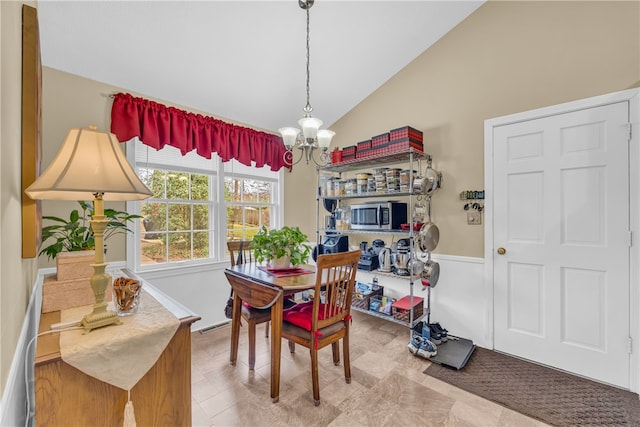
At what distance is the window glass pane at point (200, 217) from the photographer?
3221 mm

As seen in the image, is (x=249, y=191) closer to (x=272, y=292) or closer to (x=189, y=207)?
(x=189, y=207)

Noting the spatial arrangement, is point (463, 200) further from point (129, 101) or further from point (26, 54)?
point (129, 101)

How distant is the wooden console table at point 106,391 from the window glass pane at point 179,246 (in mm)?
1851

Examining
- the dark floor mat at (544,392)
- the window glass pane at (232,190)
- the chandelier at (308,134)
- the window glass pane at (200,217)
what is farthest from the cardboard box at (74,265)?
the dark floor mat at (544,392)

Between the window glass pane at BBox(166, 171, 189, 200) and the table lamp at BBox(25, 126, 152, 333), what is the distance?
2.00m

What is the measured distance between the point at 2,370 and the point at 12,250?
1.19 feet

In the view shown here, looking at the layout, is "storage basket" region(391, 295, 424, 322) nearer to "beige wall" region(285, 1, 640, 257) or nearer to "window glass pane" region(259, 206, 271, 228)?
"beige wall" region(285, 1, 640, 257)

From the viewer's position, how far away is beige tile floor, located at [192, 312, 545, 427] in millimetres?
1741

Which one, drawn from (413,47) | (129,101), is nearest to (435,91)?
(413,47)

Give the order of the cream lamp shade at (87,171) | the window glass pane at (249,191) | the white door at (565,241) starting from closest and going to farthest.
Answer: the cream lamp shade at (87,171), the white door at (565,241), the window glass pane at (249,191)

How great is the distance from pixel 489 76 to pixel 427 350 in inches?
100

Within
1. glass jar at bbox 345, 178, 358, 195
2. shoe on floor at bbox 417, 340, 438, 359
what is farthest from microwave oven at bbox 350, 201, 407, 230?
shoe on floor at bbox 417, 340, 438, 359

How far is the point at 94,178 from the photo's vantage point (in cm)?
94

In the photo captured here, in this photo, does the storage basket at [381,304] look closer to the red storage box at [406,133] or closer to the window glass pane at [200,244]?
the red storage box at [406,133]
